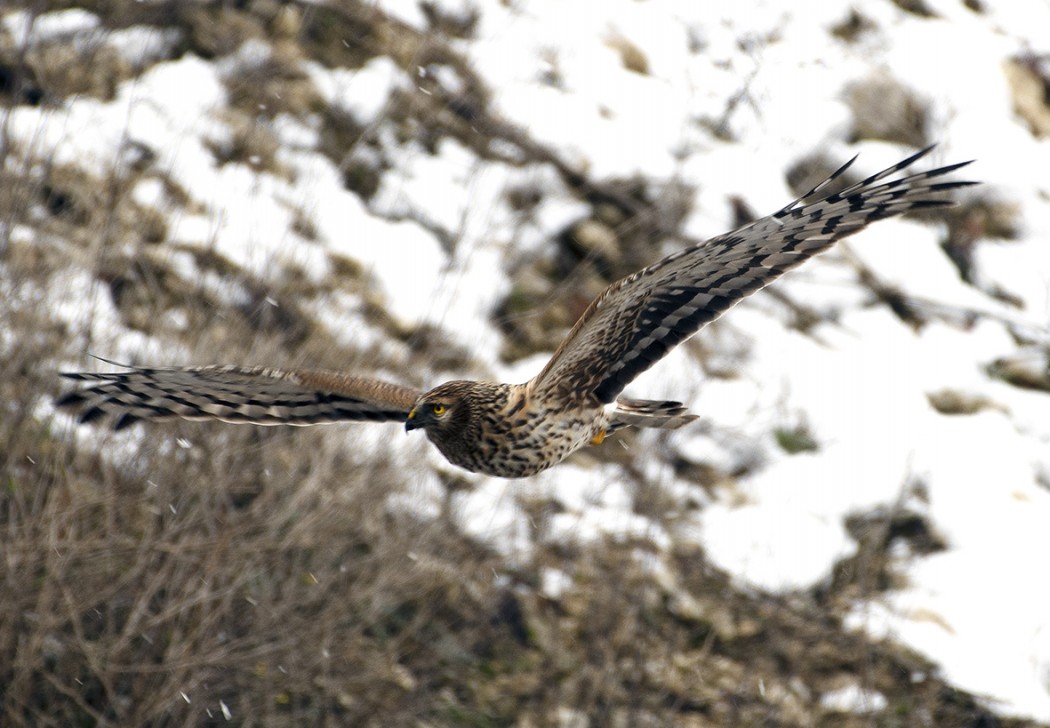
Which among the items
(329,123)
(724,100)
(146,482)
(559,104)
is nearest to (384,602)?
(146,482)

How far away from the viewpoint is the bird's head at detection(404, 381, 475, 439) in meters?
4.23

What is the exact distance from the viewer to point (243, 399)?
480 cm

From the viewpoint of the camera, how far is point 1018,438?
336 inches

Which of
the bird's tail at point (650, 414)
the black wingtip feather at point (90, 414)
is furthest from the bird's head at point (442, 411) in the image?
the black wingtip feather at point (90, 414)

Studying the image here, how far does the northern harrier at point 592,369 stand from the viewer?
419 centimetres

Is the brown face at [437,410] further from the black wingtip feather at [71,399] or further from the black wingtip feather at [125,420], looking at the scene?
the black wingtip feather at [71,399]

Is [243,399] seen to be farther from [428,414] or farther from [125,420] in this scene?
[428,414]

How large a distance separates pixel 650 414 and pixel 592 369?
470mm

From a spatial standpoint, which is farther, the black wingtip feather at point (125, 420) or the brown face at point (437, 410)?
the black wingtip feather at point (125, 420)

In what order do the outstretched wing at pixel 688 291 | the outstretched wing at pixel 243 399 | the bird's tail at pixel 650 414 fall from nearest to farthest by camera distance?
1. the outstretched wing at pixel 688 291
2. the outstretched wing at pixel 243 399
3. the bird's tail at pixel 650 414

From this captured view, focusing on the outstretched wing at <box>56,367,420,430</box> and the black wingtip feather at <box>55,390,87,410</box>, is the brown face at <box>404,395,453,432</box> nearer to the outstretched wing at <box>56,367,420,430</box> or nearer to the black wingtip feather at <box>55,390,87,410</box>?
the outstretched wing at <box>56,367,420,430</box>

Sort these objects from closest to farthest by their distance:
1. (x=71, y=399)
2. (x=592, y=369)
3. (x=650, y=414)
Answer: (x=592, y=369)
(x=71, y=399)
(x=650, y=414)

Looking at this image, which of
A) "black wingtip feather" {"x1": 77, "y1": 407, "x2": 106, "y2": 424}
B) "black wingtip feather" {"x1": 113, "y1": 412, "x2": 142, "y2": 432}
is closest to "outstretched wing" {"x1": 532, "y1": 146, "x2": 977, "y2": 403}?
"black wingtip feather" {"x1": 113, "y1": 412, "x2": 142, "y2": 432}

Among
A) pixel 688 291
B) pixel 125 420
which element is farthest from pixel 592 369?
pixel 125 420
